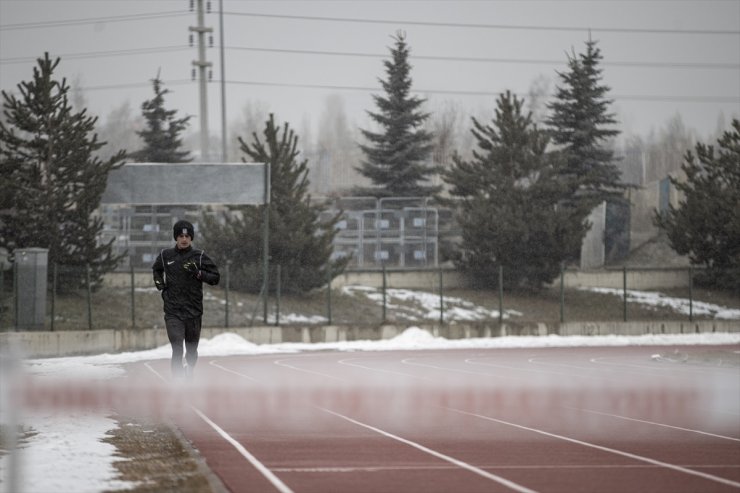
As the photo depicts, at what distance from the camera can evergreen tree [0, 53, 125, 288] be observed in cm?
3772

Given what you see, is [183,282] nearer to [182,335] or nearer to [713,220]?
[182,335]

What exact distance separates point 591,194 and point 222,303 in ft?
113

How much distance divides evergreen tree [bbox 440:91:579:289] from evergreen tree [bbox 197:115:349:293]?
757cm

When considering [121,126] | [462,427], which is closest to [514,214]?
[462,427]

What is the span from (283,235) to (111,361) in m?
16.1

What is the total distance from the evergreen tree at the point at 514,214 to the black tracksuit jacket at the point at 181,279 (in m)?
34.1

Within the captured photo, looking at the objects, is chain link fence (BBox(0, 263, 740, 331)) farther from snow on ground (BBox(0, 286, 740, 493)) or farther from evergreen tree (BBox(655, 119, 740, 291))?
evergreen tree (BBox(655, 119, 740, 291))

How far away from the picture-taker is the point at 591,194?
7175 centimetres

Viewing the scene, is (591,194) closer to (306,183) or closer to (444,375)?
(306,183)

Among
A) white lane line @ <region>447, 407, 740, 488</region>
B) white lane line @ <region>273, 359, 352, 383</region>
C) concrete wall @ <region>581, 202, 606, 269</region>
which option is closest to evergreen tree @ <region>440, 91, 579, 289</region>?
concrete wall @ <region>581, 202, 606, 269</region>

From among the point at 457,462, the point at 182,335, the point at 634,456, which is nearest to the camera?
the point at 457,462

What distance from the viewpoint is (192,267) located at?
1569 cm

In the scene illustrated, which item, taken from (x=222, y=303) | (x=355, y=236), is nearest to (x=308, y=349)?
(x=222, y=303)

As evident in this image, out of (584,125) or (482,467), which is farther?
(584,125)
